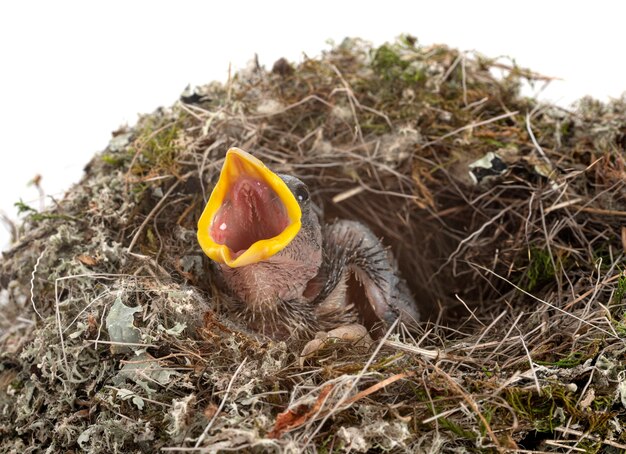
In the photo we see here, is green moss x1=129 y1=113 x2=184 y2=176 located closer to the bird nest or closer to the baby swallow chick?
the bird nest

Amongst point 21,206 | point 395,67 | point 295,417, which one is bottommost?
point 295,417

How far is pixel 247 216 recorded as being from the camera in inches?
55.7

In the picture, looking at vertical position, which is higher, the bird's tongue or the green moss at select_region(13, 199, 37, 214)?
the green moss at select_region(13, 199, 37, 214)

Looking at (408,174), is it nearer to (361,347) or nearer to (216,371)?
(361,347)

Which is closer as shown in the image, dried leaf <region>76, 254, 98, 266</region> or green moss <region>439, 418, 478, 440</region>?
green moss <region>439, 418, 478, 440</region>

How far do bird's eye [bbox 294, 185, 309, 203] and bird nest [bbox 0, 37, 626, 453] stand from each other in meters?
0.34

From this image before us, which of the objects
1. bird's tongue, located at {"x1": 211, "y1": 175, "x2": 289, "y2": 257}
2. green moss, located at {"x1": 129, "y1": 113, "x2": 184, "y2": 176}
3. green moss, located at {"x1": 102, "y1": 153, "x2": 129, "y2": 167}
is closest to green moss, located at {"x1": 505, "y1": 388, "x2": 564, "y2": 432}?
bird's tongue, located at {"x1": 211, "y1": 175, "x2": 289, "y2": 257}

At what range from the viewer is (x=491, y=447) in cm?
113

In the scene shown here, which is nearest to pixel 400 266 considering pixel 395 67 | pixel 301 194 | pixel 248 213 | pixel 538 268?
pixel 538 268

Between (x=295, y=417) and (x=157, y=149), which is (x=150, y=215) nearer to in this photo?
(x=157, y=149)

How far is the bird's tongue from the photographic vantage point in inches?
54.2

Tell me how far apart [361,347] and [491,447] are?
37 cm

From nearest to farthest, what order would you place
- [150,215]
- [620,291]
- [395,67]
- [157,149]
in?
[620,291] → [150,215] → [157,149] → [395,67]

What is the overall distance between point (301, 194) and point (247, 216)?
0.15 meters
